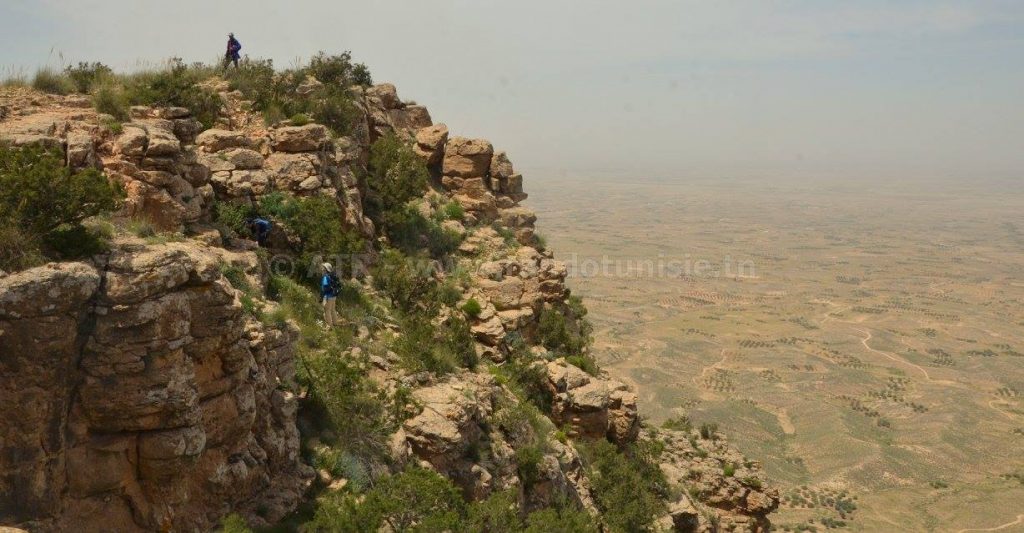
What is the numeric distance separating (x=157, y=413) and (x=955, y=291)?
693 ft

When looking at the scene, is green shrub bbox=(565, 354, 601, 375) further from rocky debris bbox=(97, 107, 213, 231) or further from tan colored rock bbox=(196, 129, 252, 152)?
rocky debris bbox=(97, 107, 213, 231)

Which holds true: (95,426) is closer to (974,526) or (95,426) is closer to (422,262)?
(422,262)

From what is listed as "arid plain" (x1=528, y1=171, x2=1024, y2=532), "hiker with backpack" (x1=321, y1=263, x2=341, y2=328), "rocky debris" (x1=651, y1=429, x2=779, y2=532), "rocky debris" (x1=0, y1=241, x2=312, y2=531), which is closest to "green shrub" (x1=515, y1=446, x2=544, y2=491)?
"hiker with backpack" (x1=321, y1=263, x2=341, y2=328)

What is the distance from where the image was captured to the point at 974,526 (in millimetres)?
53438

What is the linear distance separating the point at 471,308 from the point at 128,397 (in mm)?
13361

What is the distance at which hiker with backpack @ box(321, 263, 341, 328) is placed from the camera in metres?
17.6

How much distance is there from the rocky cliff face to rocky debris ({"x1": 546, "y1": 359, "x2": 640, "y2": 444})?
0.06 meters

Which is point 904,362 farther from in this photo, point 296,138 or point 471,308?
point 296,138

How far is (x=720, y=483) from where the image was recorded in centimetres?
2606

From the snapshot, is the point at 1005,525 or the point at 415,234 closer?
the point at 415,234

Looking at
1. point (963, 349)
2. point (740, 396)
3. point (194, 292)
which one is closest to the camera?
point (194, 292)

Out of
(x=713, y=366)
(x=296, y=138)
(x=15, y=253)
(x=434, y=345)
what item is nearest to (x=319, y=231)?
(x=296, y=138)

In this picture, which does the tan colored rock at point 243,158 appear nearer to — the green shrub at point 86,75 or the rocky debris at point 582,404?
the green shrub at point 86,75

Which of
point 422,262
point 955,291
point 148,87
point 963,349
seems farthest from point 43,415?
point 955,291
